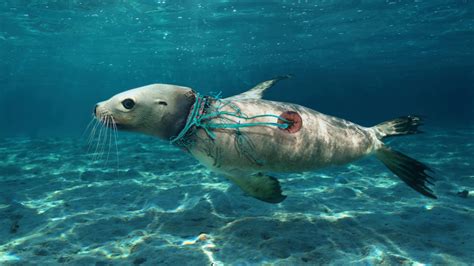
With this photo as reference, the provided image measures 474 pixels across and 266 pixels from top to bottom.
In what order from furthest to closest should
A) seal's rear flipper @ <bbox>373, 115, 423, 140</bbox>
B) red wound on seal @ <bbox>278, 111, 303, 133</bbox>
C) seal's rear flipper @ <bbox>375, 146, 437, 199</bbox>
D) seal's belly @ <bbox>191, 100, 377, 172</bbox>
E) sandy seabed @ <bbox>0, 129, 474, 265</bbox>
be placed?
sandy seabed @ <bbox>0, 129, 474, 265</bbox>, seal's rear flipper @ <bbox>373, 115, 423, 140</bbox>, seal's rear flipper @ <bbox>375, 146, 437, 199</bbox>, red wound on seal @ <bbox>278, 111, 303, 133</bbox>, seal's belly @ <bbox>191, 100, 377, 172</bbox>

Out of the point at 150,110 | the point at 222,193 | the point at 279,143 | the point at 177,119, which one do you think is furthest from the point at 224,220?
the point at 150,110

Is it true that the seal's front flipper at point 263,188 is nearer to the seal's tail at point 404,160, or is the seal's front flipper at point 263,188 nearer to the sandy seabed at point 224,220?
the sandy seabed at point 224,220

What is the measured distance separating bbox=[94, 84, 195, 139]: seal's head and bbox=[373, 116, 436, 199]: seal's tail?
2.66m

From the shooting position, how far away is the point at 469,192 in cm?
751

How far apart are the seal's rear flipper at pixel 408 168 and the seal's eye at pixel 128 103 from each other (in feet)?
10.3

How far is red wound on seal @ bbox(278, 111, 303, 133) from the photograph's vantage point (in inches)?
129

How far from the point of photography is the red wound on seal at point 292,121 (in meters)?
3.27

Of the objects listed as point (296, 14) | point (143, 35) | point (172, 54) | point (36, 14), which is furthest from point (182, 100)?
point (172, 54)

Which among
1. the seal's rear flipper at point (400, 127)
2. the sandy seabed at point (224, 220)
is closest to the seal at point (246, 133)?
the seal's rear flipper at point (400, 127)

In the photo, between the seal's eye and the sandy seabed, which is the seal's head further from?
the sandy seabed

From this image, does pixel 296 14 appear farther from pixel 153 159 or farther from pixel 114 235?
pixel 114 235

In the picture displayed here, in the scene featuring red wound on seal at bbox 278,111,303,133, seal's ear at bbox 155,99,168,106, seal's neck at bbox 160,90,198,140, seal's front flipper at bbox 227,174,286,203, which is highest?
seal's ear at bbox 155,99,168,106

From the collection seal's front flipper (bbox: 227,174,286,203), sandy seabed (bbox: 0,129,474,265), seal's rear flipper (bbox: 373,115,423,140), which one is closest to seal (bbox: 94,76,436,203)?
seal's front flipper (bbox: 227,174,286,203)

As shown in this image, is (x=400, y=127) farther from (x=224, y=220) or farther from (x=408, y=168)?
(x=224, y=220)
